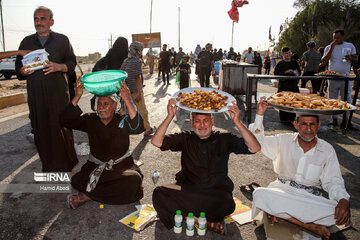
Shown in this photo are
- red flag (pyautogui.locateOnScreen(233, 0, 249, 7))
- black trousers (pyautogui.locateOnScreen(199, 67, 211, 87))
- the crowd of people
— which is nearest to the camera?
the crowd of people

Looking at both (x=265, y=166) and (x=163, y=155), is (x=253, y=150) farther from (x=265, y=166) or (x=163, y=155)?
(x=163, y=155)

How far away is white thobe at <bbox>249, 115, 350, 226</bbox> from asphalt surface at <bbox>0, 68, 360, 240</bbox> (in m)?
0.40

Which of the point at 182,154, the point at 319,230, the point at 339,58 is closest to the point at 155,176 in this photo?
the point at 182,154

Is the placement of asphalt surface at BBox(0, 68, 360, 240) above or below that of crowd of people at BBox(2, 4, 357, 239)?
below

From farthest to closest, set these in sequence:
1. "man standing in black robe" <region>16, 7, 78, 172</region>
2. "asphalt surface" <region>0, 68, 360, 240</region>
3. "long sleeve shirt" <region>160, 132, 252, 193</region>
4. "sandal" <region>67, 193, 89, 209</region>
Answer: "man standing in black robe" <region>16, 7, 78, 172</region>
"sandal" <region>67, 193, 89, 209</region>
"long sleeve shirt" <region>160, 132, 252, 193</region>
"asphalt surface" <region>0, 68, 360, 240</region>

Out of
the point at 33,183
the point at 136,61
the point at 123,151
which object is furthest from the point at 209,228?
the point at 136,61

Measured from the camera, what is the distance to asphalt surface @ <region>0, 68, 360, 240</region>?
2852 millimetres

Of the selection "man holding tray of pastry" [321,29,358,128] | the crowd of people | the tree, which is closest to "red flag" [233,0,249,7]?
the tree

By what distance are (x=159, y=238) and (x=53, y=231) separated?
3.82 feet

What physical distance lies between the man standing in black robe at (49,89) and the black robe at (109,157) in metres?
0.46

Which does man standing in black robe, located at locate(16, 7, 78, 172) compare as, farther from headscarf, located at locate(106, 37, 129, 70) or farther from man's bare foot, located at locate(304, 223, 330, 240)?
man's bare foot, located at locate(304, 223, 330, 240)

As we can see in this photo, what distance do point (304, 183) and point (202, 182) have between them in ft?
3.71

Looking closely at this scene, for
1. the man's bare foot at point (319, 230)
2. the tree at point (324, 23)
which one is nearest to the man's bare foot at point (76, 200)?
the man's bare foot at point (319, 230)

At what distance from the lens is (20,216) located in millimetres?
3117
